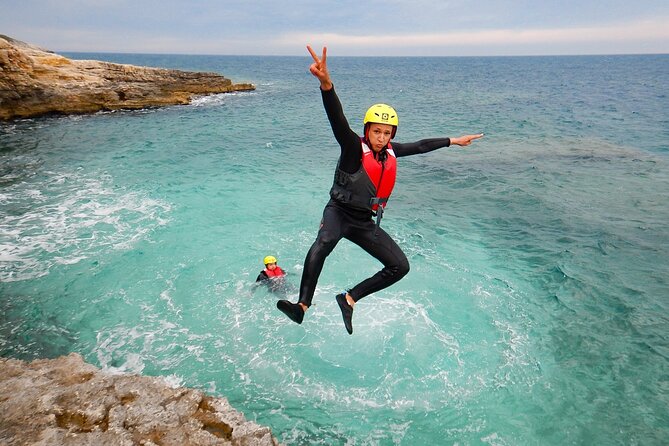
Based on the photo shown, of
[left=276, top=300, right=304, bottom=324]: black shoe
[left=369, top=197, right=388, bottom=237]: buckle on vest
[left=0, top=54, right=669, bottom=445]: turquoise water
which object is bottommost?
[left=0, top=54, right=669, bottom=445]: turquoise water

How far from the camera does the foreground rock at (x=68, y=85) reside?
33938mm

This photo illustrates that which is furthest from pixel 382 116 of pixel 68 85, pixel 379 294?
Result: pixel 68 85

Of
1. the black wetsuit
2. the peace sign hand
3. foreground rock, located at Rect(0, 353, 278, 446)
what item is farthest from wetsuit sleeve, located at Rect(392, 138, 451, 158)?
foreground rock, located at Rect(0, 353, 278, 446)

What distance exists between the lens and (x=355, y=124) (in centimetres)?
3706

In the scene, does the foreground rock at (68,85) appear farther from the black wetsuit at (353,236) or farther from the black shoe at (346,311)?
the black shoe at (346,311)

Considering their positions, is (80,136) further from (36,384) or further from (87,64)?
(36,384)

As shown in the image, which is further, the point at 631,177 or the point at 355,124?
the point at 355,124

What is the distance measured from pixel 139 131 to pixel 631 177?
109 feet

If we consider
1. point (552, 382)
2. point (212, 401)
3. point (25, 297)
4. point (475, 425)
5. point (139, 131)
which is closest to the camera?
point (212, 401)

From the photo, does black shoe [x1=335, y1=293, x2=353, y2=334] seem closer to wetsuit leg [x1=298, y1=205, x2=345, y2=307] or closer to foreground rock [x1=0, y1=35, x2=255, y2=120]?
wetsuit leg [x1=298, y1=205, x2=345, y2=307]

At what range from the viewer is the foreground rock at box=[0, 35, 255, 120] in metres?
33.9

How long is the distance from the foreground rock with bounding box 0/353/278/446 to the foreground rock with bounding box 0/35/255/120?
125 feet

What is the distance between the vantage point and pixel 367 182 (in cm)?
556

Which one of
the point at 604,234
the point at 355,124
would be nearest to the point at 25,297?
the point at 604,234
